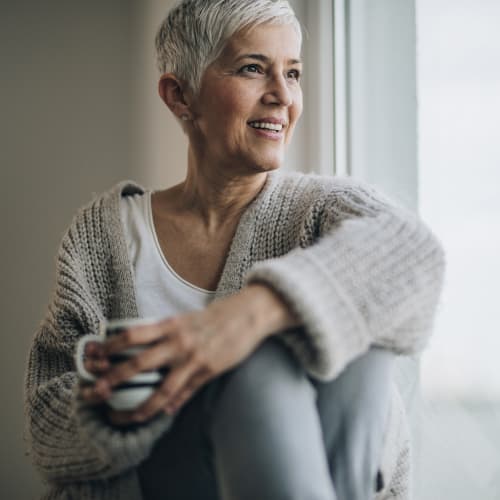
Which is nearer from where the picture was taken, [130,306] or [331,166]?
[130,306]

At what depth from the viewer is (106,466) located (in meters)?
0.84

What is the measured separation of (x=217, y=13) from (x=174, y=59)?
5.7 inches

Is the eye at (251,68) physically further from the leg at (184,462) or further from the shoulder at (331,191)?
the leg at (184,462)

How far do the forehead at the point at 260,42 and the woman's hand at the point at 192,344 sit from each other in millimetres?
580

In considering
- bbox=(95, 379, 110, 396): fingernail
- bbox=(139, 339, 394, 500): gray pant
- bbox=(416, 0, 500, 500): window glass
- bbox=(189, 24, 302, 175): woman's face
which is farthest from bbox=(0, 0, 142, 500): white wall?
bbox=(95, 379, 110, 396): fingernail

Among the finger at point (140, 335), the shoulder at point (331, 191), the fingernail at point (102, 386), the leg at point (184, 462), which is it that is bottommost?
the leg at point (184, 462)

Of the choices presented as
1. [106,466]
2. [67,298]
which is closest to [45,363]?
[67,298]

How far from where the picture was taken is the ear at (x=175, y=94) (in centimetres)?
125

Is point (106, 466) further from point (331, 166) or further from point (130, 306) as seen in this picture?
point (331, 166)

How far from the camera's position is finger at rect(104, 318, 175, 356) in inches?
27.4

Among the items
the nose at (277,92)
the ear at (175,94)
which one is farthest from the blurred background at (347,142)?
the ear at (175,94)

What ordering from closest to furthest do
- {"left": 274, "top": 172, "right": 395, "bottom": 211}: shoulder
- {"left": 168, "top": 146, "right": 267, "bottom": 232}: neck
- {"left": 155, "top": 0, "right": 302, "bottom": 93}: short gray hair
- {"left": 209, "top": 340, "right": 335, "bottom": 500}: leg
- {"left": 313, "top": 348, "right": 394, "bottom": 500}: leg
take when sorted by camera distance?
{"left": 209, "top": 340, "right": 335, "bottom": 500}: leg
{"left": 313, "top": 348, "right": 394, "bottom": 500}: leg
{"left": 274, "top": 172, "right": 395, "bottom": 211}: shoulder
{"left": 155, "top": 0, "right": 302, "bottom": 93}: short gray hair
{"left": 168, "top": 146, "right": 267, "bottom": 232}: neck

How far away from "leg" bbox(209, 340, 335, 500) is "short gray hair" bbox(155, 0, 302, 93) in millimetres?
643

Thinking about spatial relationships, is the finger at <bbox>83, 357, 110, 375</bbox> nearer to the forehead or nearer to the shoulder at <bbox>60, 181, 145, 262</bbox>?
the shoulder at <bbox>60, 181, 145, 262</bbox>
